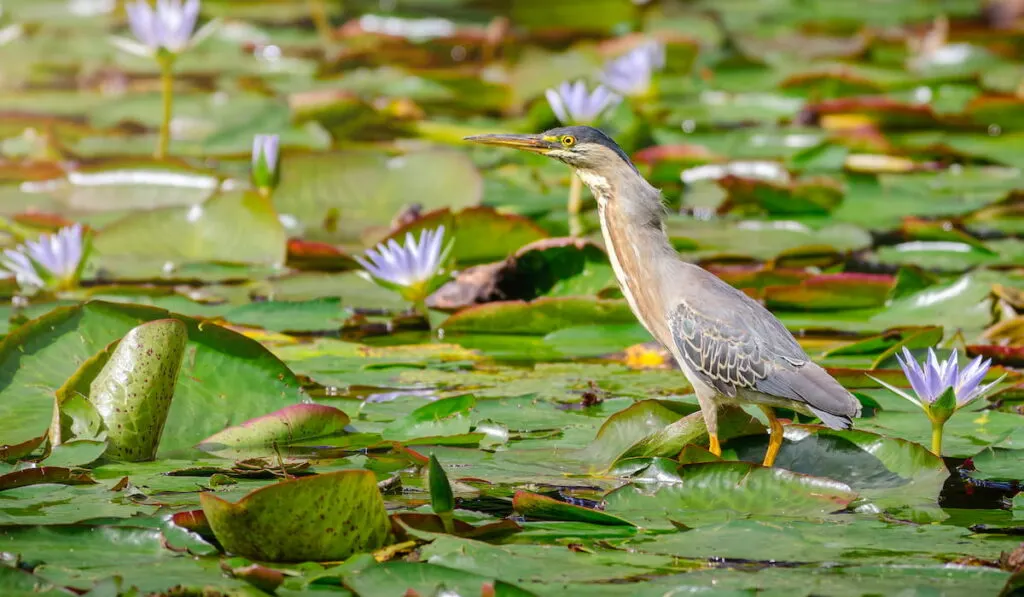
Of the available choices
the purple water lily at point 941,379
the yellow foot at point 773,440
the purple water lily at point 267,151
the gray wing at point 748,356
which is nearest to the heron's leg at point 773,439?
the yellow foot at point 773,440

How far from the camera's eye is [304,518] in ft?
8.89

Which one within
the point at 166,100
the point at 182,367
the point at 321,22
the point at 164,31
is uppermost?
the point at 321,22

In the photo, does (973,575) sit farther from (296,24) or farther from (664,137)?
(296,24)

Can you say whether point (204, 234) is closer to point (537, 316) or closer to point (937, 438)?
point (537, 316)

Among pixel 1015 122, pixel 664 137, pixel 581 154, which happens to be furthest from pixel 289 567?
pixel 1015 122

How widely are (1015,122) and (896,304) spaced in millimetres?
3981

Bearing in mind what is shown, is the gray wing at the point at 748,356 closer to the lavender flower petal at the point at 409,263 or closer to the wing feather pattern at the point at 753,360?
the wing feather pattern at the point at 753,360

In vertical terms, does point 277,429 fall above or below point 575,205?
below

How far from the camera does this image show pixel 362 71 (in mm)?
9547

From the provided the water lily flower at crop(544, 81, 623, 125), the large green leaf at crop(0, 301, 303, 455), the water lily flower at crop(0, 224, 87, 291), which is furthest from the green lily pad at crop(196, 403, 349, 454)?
the water lily flower at crop(544, 81, 623, 125)

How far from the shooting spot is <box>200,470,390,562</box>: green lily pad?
268 cm

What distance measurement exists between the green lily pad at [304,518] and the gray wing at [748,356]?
1.02 metres

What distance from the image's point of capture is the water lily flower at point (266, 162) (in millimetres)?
5469

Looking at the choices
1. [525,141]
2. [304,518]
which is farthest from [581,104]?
[304,518]
